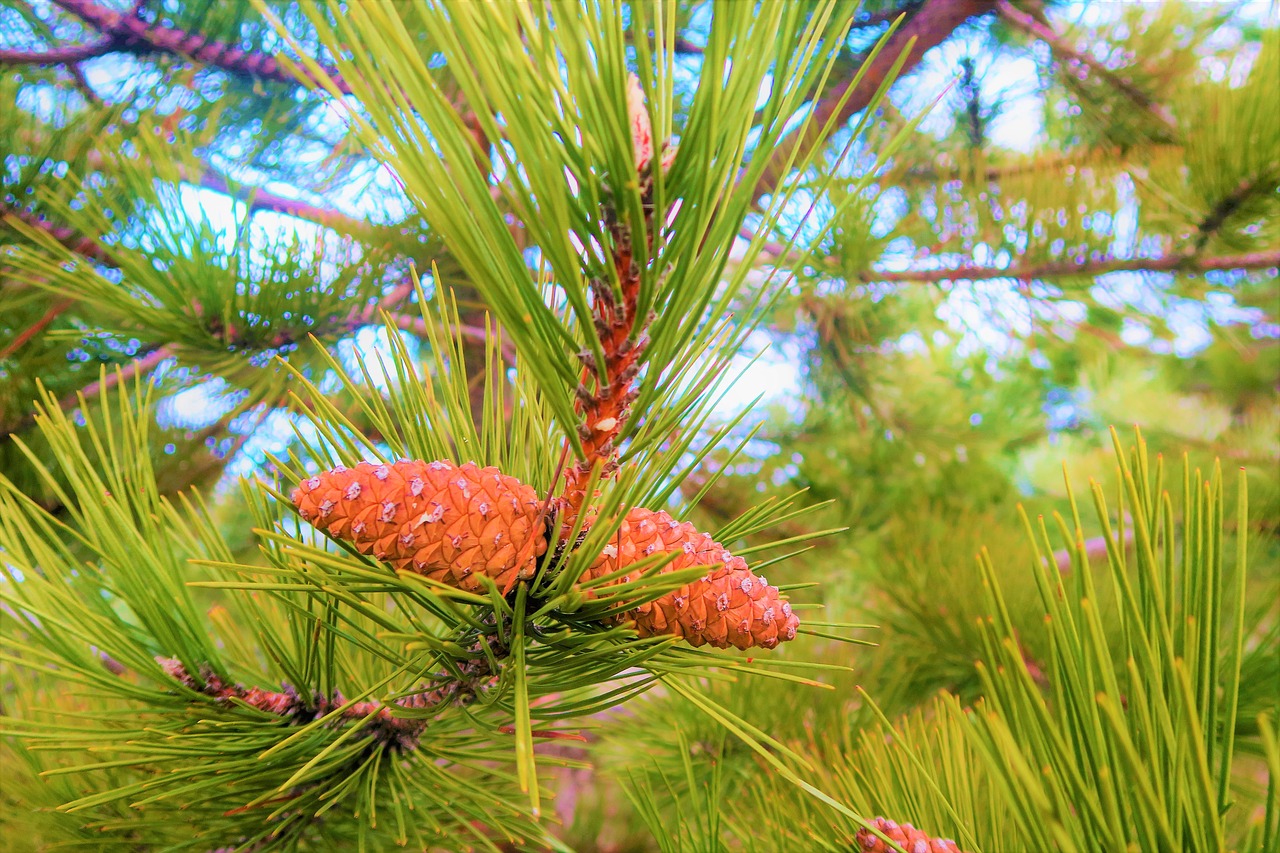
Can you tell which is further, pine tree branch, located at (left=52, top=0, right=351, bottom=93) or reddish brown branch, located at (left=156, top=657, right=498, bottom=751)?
pine tree branch, located at (left=52, top=0, right=351, bottom=93)

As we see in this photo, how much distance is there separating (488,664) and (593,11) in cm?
20

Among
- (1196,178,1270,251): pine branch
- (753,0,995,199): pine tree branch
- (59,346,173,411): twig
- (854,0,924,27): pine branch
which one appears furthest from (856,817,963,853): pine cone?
(854,0,924,27): pine branch

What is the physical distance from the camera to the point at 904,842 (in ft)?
0.78

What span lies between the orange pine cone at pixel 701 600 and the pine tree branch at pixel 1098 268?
1.83ft

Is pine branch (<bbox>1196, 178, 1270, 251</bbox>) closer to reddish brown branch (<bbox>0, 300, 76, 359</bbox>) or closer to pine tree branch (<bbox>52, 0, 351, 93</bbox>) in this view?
pine tree branch (<bbox>52, 0, 351, 93</bbox>)

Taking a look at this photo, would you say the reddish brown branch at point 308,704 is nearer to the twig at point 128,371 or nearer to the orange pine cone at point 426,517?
the orange pine cone at point 426,517

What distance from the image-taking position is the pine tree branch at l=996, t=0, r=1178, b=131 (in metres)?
0.80

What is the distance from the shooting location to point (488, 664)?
24 centimetres

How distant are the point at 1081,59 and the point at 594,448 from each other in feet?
2.92

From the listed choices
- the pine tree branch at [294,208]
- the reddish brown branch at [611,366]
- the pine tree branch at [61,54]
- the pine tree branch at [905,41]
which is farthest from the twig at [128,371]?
the pine tree branch at [905,41]

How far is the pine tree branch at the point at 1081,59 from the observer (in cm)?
80

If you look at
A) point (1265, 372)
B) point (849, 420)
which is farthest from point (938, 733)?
point (1265, 372)

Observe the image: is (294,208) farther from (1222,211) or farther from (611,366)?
(1222,211)

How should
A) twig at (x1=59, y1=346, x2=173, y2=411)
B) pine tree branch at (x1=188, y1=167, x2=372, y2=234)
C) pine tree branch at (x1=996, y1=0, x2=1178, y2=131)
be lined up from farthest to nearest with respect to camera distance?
pine tree branch at (x1=996, y1=0, x2=1178, y2=131), pine tree branch at (x1=188, y1=167, x2=372, y2=234), twig at (x1=59, y1=346, x2=173, y2=411)
